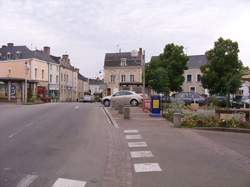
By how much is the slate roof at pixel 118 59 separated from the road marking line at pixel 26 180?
75.0 m

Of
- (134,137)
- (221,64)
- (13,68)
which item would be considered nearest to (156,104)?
(134,137)

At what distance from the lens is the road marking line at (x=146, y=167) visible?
8.29 m

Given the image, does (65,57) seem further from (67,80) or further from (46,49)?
(46,49)

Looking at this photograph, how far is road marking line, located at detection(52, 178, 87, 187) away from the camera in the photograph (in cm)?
693

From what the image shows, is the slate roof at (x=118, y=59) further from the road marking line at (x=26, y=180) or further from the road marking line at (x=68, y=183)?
the road marking line at (x=68, y=183)

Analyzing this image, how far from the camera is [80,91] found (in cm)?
10738

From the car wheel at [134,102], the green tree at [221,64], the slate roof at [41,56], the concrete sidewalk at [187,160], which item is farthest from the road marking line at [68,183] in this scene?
the slate roof at [41,56]

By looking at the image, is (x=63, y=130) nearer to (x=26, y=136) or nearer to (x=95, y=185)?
(x=26, y=136)

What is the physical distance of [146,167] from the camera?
859cm

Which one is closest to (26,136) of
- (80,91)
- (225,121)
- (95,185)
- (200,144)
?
(200,144)

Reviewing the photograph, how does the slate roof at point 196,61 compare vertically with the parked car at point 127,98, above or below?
above

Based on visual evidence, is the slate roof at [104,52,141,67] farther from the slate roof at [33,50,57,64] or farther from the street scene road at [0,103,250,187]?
the street scene road at [0,103,250,187]

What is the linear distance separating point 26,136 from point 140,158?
16.6ft

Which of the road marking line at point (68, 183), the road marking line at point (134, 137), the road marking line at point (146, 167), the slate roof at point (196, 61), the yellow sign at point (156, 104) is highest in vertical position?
the slate roof at point (196, 61)
